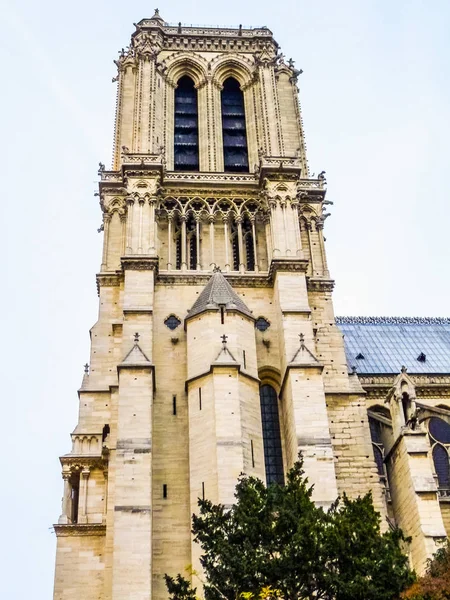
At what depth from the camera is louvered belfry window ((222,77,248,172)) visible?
44.4 meters

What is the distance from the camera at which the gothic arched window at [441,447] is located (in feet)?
133

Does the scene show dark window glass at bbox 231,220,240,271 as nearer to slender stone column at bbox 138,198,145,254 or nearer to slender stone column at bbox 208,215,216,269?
slender stone column at bbox 208,215,216,269

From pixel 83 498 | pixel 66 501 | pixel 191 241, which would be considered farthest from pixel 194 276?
pixel 66 501

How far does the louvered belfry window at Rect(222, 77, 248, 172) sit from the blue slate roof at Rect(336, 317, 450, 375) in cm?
1317

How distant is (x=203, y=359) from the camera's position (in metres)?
33.5

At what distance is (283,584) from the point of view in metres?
21.8

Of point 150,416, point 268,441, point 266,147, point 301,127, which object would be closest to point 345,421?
point 268,441

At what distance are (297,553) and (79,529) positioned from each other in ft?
41.9

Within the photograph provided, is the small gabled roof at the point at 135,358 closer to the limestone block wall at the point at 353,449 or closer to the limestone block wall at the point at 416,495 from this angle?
the limestone block wall at the point at 353,449

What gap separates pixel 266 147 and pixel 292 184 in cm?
339

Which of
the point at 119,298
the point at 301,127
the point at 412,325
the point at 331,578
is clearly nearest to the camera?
the point at 331,578

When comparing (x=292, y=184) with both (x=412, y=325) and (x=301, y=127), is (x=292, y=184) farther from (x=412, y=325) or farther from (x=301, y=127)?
(x=412, y=325)

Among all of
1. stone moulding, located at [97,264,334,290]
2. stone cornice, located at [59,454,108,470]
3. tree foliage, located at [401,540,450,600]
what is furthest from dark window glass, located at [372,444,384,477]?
tree foliage, located at [401,540,450,600]

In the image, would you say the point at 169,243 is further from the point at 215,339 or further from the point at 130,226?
the point at 215,339
